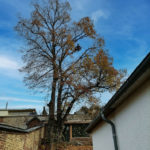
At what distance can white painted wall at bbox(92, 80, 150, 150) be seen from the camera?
2.10m

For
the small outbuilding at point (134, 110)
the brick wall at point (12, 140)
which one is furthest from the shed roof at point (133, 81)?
the brick wall at point (12, 140)

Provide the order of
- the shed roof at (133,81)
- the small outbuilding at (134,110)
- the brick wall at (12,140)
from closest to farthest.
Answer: the shed roof at (133,81)
the small outbuilding at (134,110)
the brick wall at (12,140)

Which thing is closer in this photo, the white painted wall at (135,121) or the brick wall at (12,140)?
the white painted wall at (135,121)

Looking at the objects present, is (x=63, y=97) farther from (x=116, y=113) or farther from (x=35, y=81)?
(x=116, y=113)

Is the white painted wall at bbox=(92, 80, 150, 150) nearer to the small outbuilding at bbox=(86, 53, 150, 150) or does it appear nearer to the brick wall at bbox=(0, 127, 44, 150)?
the small outbuilding at bbox=(86, 53, 150, 150)

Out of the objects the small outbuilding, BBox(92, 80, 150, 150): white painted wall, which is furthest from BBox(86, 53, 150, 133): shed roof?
BBox(92, 80, 150, 150): white painted wall

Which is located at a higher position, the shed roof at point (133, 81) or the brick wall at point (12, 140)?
the shed roof at point (133, 81)

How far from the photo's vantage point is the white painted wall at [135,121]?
6.89 ft

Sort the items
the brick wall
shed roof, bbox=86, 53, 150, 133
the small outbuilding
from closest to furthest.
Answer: shed roof, bbox=86, 53, 150, 133, the small outbuilding, the brick wall

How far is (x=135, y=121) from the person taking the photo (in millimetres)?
2404

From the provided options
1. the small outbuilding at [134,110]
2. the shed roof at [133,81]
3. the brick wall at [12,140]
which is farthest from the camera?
the brick wall at [12,140]

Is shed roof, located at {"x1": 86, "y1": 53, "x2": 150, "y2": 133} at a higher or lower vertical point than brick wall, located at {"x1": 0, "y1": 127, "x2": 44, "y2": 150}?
higher

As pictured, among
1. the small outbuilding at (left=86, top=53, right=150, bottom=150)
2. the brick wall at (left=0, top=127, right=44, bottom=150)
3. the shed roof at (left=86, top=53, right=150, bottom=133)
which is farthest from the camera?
the brick wall at (left=0, top=127, right=44, bottom=150)

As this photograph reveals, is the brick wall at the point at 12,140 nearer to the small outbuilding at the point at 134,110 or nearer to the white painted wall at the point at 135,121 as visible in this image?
the small outbuilding at the point at 134,110
